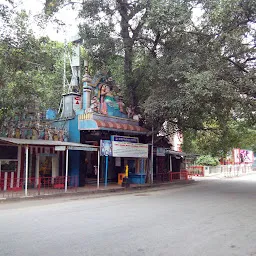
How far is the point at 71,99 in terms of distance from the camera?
811 inches

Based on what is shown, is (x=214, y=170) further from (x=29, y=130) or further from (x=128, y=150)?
(x=29, y=130)

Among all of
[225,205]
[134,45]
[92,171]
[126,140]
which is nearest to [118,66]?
[134,45]

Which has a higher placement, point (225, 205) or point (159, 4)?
point (159, 4)

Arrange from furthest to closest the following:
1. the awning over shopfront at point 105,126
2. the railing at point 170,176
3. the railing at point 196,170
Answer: the railing at point 196,170, the railing at point 170,176, the awning over shopfront at point 105,126

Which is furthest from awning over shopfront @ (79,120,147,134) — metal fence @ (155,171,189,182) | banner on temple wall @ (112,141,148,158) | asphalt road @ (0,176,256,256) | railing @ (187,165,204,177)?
railing @ (187,165,204,177)

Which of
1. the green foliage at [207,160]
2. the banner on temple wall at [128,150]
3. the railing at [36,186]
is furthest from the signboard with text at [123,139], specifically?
the green foliage at [207,160]

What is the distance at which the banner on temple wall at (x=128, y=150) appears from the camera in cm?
1866

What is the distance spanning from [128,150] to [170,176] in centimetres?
753

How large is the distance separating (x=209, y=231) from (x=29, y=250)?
4028mm

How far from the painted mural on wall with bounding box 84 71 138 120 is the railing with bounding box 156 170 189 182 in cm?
574

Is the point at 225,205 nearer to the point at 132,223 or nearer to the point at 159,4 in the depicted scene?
the point at 132,223

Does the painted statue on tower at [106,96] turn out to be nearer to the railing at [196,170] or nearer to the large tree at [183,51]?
the large tree at [183,51]

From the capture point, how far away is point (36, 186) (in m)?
17.8

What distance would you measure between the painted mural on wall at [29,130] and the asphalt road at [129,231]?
7.22m
